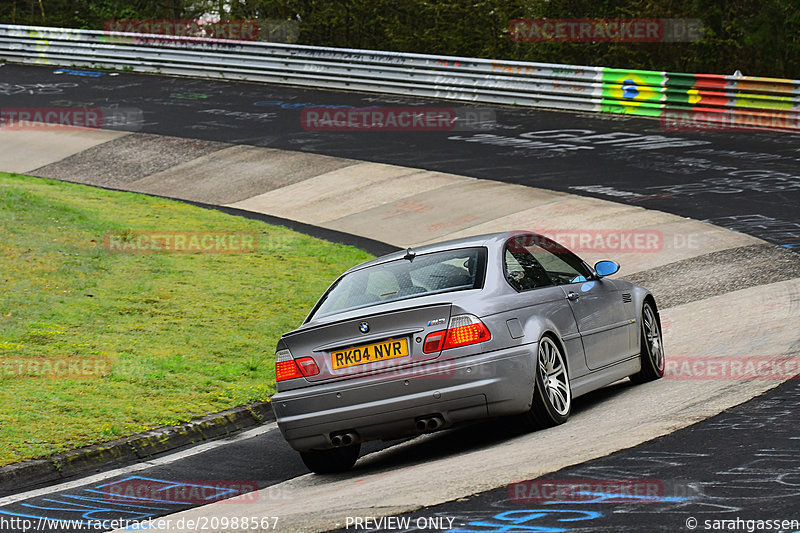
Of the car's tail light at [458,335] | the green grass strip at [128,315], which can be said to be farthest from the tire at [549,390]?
the green grass strip at [128,315]

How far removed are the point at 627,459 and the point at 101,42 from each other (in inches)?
1258

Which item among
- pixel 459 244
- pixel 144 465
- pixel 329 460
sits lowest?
pixel 144 465

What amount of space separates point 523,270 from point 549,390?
96 centimetres

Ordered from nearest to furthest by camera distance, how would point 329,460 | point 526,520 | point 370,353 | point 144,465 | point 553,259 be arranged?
point 526,520
point 370,353
point 329,460
point 144,465
point 553,259

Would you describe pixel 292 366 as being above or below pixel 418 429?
above

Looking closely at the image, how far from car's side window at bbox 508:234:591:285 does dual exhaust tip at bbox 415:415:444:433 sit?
5.42ft

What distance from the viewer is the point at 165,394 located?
943cm

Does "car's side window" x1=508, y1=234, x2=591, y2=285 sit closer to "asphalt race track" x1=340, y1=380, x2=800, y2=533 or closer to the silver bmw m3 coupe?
the silver bmw m3 coupe

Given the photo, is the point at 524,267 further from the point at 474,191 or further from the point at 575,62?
the point at 575,62

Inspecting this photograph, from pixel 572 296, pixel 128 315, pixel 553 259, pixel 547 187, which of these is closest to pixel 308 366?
pixel 572 296

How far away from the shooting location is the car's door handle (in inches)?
316

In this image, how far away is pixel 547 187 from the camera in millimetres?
19438

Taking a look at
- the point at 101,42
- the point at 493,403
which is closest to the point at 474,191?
the point at 493,403

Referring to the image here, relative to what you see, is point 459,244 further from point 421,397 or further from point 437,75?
point 437,75
